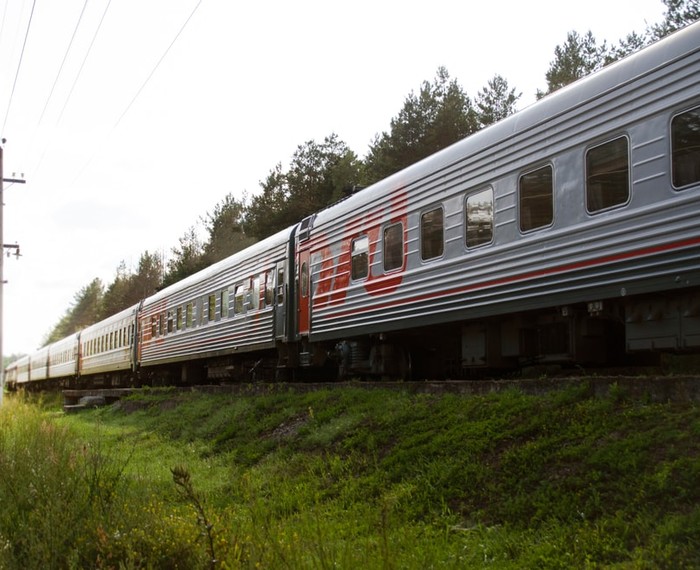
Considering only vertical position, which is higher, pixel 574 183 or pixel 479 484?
pixel 574 183

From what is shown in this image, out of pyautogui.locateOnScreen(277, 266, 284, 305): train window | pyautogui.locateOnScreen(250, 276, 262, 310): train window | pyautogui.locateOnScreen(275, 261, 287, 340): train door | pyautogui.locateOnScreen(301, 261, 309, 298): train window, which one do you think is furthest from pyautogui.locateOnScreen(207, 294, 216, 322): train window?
pyautogui.locateOnScreen(301, 261, 309, 298): train window

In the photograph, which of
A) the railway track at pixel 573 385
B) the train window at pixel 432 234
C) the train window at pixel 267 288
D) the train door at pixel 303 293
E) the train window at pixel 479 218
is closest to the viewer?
the railway track at pixel 573 385

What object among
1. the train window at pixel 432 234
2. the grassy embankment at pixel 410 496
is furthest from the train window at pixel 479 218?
the grassy embankment at pixel 410 496

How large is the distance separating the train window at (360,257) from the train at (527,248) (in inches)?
1.7

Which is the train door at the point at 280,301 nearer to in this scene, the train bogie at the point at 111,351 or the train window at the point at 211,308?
the train window at the point at 211,308

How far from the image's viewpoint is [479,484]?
5941 mm

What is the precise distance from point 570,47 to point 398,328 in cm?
2977

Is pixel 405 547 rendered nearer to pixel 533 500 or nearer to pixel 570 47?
pixel 533 500

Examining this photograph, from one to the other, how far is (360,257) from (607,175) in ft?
17.7

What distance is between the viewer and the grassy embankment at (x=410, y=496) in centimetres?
443

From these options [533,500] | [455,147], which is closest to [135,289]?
[455,147]

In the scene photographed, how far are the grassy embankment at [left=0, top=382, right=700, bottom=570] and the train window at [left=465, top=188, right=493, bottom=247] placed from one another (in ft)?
6.76

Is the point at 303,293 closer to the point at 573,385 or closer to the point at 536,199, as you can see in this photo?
the point at 536,199

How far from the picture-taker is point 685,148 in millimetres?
6598
